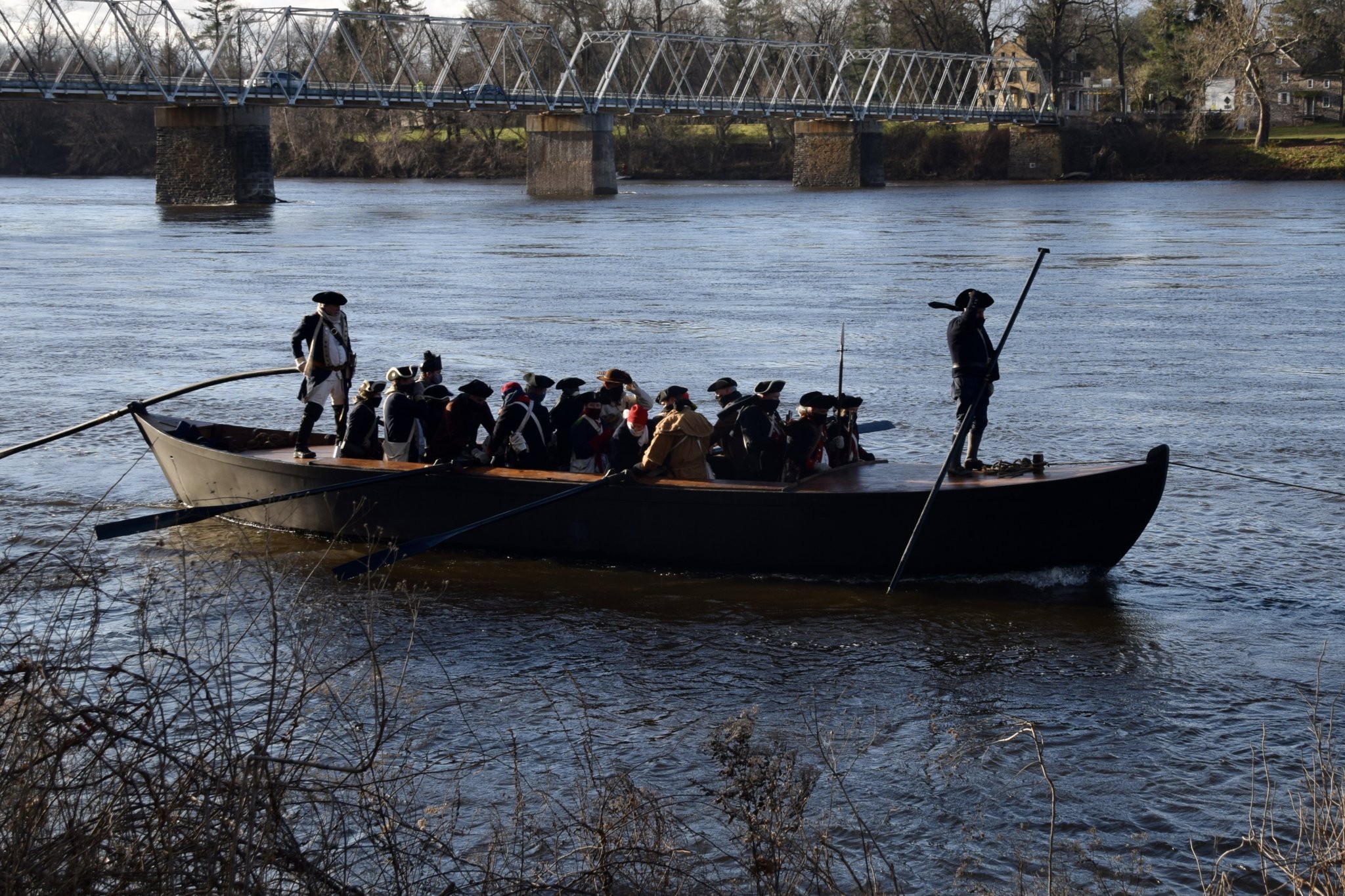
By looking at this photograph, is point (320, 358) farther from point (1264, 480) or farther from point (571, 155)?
point (571, 155)

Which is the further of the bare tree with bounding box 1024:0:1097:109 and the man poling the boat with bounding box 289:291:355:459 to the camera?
the bare tree with bounding box 1024:0:1097:109

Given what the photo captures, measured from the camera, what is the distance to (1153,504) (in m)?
11.3

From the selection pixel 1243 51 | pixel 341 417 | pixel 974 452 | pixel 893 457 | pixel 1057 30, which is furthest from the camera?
pixel 1057 30

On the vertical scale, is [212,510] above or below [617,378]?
below

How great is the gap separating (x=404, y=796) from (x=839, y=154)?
8598 cm

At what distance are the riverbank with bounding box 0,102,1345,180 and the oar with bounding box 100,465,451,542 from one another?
77.4 metres

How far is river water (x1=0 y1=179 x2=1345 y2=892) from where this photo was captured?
28.5 feet

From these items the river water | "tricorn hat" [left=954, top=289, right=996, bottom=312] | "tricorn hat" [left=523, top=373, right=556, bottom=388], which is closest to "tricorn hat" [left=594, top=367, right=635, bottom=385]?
"tricorn hat" [left=523, top=373, right=556, bottom=388]

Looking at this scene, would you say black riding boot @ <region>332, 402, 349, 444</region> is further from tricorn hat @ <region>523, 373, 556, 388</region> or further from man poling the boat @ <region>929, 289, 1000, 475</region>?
man poling the boat @ <region>929, 289, 1000, 475</region>

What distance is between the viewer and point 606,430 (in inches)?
488

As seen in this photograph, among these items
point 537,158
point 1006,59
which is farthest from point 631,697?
point 1006,59

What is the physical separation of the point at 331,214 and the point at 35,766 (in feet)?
205

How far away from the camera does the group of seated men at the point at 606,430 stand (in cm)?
1170

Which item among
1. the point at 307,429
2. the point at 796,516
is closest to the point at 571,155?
the point at 307,429
